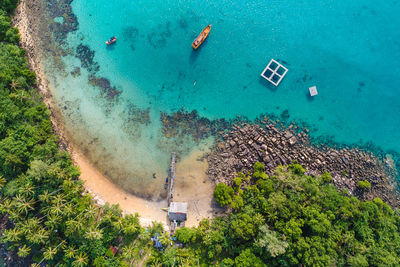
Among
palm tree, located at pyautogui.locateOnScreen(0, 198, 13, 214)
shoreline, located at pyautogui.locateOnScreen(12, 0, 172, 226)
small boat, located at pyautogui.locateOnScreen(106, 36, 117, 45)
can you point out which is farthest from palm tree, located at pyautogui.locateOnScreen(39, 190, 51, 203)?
small boat, located at pyautogui.locateOnScreen(106, 36, 117, 45)

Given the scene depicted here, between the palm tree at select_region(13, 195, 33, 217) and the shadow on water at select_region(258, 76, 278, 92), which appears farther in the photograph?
the shadow on water at select_region(258, 76, 278, 92)

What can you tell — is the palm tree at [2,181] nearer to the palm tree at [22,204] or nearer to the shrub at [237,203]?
the palm tree at [22,204]

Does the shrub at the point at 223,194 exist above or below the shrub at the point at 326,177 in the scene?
below

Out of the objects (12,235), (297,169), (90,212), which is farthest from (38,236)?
(297,169)

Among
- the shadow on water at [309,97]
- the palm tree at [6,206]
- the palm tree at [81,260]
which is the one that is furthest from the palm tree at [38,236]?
the shadow on water at [309,97]

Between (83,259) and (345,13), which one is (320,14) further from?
(83,259)

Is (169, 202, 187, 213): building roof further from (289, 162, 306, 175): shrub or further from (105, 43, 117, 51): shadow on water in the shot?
(105, 43, 117, 51): shadow on water
